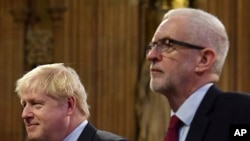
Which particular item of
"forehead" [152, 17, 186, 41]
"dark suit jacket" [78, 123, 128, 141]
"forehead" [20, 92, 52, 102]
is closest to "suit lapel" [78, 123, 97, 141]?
"dark suit jacket" [78, 123, 128, 141]

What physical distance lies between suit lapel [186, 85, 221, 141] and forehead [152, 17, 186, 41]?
8.4 inches

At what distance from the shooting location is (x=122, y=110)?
8820 mm

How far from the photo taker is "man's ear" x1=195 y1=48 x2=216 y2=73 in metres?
2.54

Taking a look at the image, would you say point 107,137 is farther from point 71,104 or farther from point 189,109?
point 189,109

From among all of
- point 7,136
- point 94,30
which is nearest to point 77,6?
point 94,30

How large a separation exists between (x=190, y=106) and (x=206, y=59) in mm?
165

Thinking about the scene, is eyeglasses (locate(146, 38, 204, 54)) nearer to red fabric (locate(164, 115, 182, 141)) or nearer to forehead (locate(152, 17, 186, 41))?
forehead (locate(152, 17, 186, 41))

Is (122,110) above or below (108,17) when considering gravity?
below

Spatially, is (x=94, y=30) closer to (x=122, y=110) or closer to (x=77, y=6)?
(x=77, y=6)

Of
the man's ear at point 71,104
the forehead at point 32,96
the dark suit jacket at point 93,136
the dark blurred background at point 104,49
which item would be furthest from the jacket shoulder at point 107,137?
the dark blurred background at point 104,49

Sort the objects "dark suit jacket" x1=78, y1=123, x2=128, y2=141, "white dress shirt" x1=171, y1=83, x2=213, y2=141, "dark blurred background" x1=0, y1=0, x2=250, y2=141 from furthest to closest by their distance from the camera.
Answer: "dark blurred background" x1=0, y1=0, x2=250, y2=141 < "dark suit jacket" x1=78, y1=123, x2=128, y2=141 < "white dress shirt" x1=171, y1=83, x2=213, y2=141

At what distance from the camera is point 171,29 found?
258 centimetres

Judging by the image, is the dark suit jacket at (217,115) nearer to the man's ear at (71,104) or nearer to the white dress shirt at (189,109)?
the white dress shirt at (189,109)

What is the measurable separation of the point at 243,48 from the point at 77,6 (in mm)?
1928
